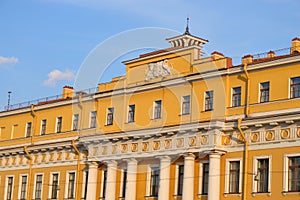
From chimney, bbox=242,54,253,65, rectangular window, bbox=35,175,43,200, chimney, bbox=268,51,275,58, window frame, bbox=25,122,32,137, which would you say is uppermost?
chimney, bbox=268,51,275,58

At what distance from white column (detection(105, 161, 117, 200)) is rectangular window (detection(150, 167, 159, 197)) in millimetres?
2864

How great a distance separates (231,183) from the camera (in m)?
33.5

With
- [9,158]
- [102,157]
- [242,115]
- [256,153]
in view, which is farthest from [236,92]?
[9,158]

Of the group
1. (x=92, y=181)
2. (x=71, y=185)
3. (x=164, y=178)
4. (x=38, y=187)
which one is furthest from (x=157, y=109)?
(x=38, y=187)

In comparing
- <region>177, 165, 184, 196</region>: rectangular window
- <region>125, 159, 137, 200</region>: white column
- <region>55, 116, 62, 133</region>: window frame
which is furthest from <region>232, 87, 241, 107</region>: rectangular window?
<region>55, 116, 62, 133</region>: window frame

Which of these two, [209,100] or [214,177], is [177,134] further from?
[214,177]

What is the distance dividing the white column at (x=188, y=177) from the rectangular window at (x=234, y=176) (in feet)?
7.27

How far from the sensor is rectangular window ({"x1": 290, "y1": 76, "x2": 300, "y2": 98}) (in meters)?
31.7

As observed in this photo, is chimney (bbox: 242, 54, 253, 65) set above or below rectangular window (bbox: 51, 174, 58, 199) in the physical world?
above

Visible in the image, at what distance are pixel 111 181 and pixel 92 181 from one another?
6.32 ft

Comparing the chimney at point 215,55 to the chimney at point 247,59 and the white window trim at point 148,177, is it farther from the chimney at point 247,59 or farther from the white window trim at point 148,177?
the white window trim at point 148,177

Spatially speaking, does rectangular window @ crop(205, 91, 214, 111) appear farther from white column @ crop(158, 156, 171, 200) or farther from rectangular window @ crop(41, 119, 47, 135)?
rectangular window @ crop(41, 119, 47, 135)

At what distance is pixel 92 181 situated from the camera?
40875 mm

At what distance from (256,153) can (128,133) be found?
8649mm
